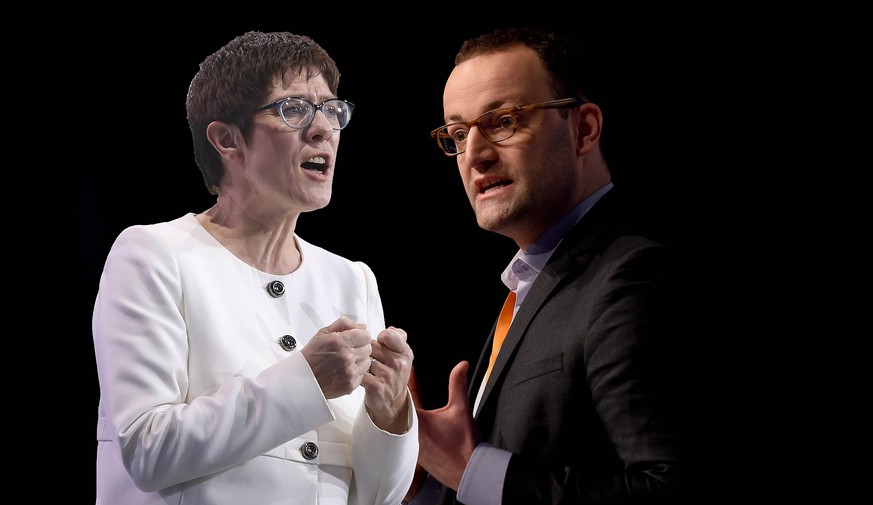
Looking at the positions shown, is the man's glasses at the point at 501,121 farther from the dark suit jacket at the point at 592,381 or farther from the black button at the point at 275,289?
the black button at the point at 275,289

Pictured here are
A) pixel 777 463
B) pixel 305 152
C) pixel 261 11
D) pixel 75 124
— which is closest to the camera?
pixel 305 152

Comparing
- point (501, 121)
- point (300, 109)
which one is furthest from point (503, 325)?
point (300, 109)

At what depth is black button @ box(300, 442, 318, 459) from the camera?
168 cm

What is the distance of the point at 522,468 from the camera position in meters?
1.96

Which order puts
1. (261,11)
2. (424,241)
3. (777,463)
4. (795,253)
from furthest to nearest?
1. (424,241)
2. (261,11)
3. (795,253)
4. (777,463)

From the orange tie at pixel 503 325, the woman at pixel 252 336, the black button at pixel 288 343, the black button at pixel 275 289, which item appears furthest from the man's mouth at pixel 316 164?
the orange tie at pixel 503 325

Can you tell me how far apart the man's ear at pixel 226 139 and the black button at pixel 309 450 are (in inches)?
25.9

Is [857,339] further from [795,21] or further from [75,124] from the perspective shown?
[75,124]

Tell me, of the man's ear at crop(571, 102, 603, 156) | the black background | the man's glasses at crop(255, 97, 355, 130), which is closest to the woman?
the man's glasses at crop(255, 97, 355, 130)

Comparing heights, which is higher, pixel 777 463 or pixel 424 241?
pixel 424 241

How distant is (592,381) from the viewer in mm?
1950

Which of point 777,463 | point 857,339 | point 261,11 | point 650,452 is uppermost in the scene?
point 261,11

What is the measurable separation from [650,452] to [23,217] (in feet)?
7.48

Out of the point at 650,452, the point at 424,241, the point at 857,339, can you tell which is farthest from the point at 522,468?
the point at 424,241
